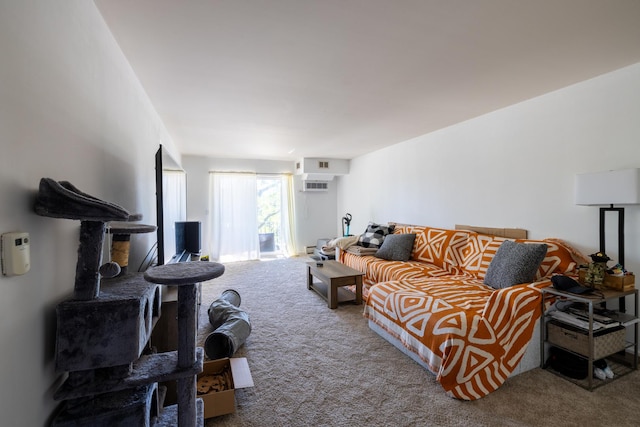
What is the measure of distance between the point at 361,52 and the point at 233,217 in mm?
4883

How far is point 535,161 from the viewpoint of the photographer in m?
2.85

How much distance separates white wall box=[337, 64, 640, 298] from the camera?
2260mm

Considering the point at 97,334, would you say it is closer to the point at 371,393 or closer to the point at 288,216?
the point at 371,393

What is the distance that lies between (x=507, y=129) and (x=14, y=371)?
3986mm

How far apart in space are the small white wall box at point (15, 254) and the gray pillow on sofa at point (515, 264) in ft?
9.70

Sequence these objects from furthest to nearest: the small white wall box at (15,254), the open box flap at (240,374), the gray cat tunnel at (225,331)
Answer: the gray cat tunnel at (225,331) → the open box flap at (240,374) → the small white wall box at (15,254)

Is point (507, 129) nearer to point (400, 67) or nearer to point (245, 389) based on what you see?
point (400, 67)

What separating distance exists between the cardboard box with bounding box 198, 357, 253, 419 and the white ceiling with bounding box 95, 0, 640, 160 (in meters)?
2.15

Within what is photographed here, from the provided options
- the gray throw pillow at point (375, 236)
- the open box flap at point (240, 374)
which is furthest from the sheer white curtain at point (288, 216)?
the open box flap at point (240, 374)

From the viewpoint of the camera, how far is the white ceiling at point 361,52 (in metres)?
1.51

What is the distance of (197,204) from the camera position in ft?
19.4

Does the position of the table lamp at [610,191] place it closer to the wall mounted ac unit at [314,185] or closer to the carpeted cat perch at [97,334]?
the carpeted cat perch at [97,334]

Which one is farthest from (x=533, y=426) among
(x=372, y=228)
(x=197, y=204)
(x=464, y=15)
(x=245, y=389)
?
(x=197, y=204)

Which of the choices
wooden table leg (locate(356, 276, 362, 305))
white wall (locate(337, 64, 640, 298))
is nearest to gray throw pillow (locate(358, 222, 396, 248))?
white wall (locate(337, 64, 640, 298))
